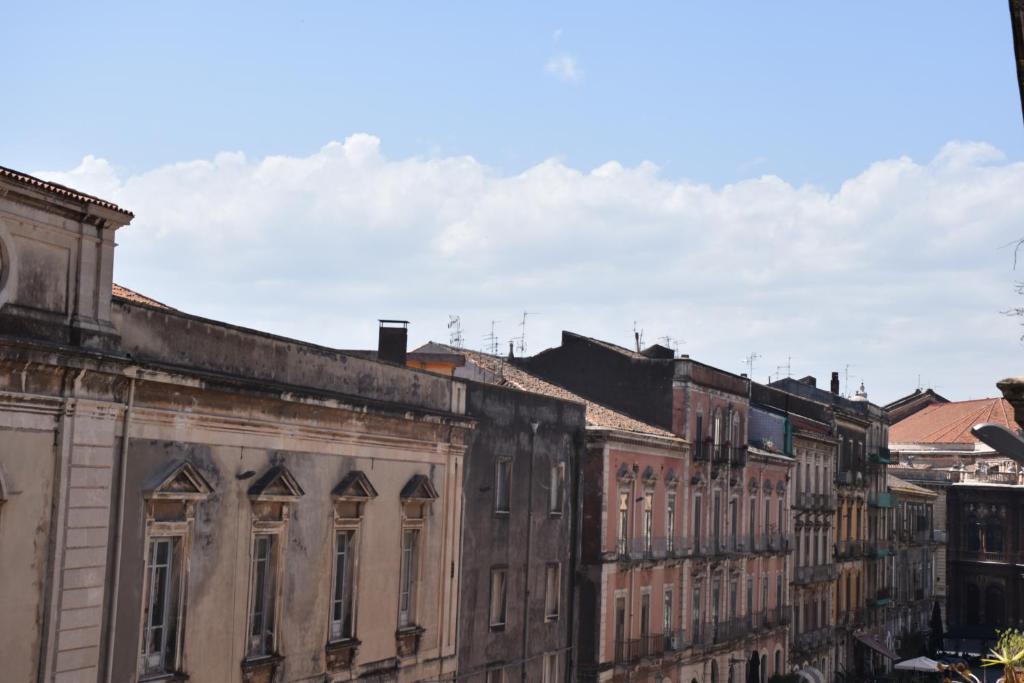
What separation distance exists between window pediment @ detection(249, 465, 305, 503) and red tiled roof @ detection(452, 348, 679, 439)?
15829 mm

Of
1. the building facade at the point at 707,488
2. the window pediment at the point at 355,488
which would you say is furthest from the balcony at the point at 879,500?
the window pediment at the point at 355,488

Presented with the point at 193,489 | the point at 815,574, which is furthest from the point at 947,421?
the point at 193,489

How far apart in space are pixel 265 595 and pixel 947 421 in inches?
3145

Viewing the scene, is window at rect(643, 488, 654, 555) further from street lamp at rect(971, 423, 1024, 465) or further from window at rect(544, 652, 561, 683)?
street lamp at rect(971, 423, 1024, 465)

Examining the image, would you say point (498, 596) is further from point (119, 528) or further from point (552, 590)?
point (119, 528)

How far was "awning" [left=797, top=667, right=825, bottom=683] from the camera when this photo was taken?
56.5m

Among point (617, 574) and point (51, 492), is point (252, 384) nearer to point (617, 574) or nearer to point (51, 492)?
point (51, 492)

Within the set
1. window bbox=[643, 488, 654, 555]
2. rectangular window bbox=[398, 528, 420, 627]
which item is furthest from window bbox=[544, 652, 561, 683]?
rectangular window bbox=[398, 528, 420, 627]

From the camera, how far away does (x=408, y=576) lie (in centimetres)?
2806

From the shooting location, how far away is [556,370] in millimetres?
45969

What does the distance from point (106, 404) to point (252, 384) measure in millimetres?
3440

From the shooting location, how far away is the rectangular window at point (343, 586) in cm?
2552

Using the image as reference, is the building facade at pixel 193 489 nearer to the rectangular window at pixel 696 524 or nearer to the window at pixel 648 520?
the window at pixel 648 520

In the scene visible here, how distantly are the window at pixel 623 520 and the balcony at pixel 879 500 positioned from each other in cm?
3280
